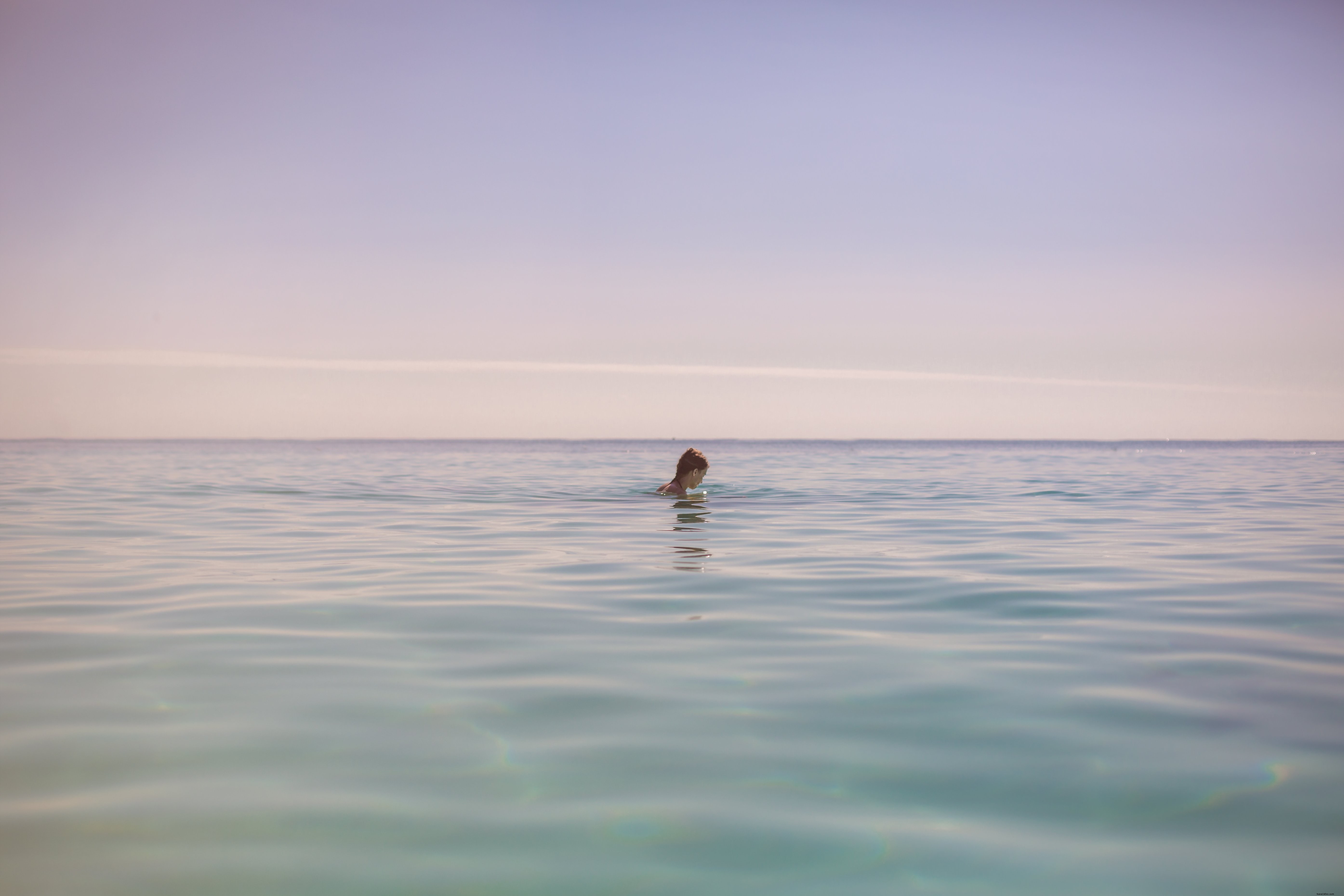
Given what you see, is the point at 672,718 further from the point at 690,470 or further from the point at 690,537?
the point at 690,470

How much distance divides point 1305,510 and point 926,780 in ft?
55.2

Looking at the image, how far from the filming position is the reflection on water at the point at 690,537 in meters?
9.62

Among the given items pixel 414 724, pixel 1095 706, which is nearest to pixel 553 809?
pixel 414 724

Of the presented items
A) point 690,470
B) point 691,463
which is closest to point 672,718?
point 691,463

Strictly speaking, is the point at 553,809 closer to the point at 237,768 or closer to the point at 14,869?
the point at 237,768

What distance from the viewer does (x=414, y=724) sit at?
14.5 feet

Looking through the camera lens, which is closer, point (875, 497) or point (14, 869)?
point (14, 869)

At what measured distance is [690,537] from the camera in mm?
12219

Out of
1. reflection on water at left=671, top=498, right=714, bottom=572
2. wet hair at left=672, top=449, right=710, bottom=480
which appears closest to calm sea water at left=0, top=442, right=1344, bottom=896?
reflection on water at left=671, top=498, right=714, bottom=572

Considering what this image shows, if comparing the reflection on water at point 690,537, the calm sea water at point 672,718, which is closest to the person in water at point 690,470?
the reflection on water at point 690,537

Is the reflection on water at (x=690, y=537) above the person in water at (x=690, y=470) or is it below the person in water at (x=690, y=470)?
below

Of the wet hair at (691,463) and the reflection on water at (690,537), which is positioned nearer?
the reflection on water at (690,537)

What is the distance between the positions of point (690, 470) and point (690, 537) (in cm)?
523

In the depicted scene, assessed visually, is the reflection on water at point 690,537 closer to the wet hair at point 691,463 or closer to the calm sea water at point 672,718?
the calm sea water at point 672,718
